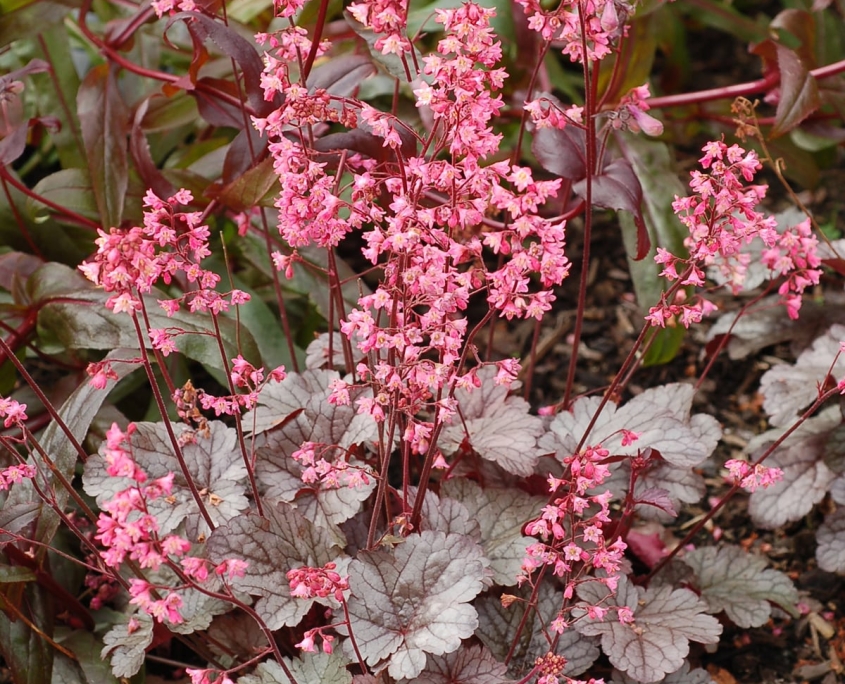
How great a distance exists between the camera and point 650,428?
1.77 m

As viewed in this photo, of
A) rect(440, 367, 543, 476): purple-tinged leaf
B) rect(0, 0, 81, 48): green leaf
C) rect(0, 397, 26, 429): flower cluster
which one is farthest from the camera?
rect(0, 0, 81, 48): green leaf

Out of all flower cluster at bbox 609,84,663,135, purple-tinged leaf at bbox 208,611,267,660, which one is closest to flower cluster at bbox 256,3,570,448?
flower cluster at bbox 609,84,663,135

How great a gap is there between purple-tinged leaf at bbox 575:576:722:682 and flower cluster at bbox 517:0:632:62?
0.84 metres

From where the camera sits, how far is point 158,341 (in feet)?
4.24

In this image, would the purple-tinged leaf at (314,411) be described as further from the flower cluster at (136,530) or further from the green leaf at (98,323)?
the flower cluster at (136,530)

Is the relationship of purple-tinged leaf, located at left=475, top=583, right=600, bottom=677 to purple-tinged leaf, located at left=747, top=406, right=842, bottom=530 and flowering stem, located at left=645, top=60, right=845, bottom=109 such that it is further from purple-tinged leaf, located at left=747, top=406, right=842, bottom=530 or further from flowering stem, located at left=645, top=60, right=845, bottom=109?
flowering stem, located at left=645, top=60, right=845, bottom=109

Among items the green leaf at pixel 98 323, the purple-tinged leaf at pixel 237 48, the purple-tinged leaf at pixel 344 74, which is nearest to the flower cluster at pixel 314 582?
the green leaf at pixel 98 323

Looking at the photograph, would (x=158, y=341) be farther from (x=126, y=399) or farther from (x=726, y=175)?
(x=126, y=399)

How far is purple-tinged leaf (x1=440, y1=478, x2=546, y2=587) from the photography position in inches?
67.5

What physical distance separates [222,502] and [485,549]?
1.55ft

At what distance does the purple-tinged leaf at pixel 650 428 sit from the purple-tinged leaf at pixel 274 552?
48 centimetres

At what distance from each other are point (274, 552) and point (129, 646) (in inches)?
12.4

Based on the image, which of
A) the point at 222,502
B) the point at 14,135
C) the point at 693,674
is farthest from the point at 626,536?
the point at 14,135

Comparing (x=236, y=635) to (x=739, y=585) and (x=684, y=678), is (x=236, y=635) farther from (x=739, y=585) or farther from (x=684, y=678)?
(x=739, y=585)
